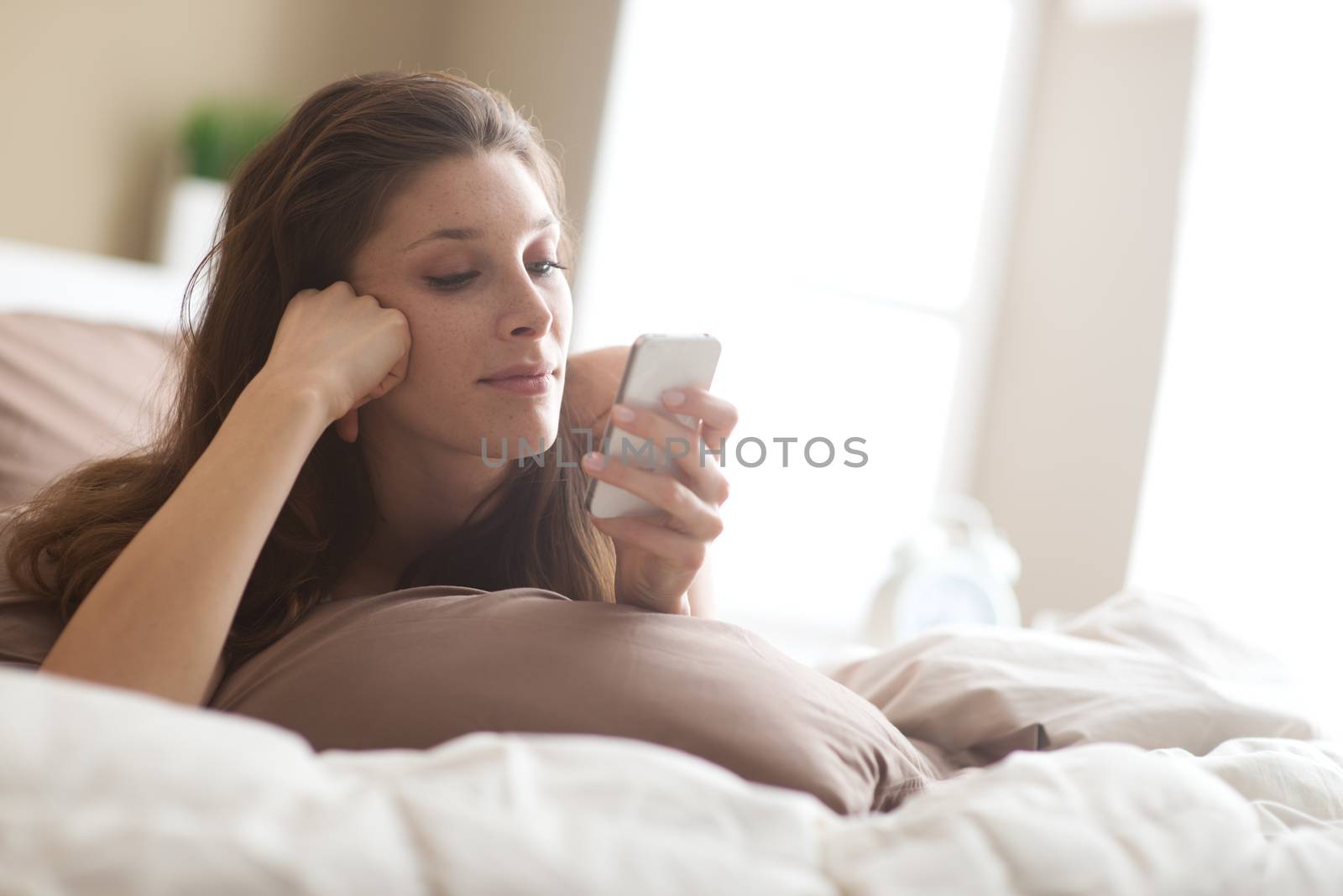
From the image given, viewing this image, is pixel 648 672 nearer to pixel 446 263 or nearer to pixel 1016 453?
pixel 446 263

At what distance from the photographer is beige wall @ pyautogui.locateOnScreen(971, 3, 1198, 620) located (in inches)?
117

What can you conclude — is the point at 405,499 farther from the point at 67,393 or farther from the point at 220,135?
the point at 220,135

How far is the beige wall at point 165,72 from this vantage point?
8.81 ft

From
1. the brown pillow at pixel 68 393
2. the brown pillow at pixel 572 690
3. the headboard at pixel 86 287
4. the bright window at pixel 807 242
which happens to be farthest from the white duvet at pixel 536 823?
the bright window at pixel 807 242

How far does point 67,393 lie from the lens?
5.16 feet

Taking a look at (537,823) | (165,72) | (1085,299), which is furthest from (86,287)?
(1085,299)

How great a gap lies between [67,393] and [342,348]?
73cm

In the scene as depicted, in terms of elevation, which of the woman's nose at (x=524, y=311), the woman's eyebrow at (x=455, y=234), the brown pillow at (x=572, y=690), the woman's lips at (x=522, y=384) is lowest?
the brown pillow at (x=572, y=690)

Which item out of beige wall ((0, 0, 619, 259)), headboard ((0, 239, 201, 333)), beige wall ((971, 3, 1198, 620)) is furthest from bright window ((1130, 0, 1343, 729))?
headboard ((0, 239, 201, 333))

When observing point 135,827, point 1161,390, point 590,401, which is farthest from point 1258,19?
point 135,827

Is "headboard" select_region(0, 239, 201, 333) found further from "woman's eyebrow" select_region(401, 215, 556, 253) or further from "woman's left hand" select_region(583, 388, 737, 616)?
"woman's left hand" select_region(583, 388, 737, 616)

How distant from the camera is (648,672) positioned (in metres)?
0.79

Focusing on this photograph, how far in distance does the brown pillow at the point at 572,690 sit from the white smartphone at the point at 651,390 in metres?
0.09

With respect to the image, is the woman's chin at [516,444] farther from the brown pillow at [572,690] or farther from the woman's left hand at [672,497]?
the brown pillow at [572,690]
